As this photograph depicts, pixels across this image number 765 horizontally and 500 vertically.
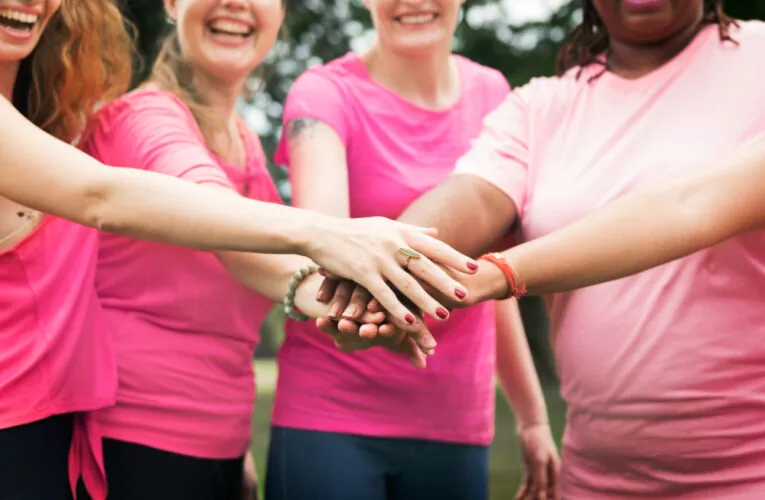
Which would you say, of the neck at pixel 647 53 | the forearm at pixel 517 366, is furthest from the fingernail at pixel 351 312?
the forearm at pixel 517 366

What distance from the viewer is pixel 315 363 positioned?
2.46m

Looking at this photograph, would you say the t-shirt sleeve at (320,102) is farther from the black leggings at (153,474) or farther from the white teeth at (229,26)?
the black leggings at (153,474)

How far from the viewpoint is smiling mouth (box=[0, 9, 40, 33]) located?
2010 mm

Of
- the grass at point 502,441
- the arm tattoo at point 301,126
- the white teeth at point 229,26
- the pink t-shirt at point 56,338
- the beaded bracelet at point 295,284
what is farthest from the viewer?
the grass at point 502,441

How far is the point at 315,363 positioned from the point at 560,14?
7441 millimetres

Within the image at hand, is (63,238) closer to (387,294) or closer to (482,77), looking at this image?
(387,294)

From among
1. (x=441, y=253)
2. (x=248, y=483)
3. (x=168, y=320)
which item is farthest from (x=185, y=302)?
(x=441, y=253)

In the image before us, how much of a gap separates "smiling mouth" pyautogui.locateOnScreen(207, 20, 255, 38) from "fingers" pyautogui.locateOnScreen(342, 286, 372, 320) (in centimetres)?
84

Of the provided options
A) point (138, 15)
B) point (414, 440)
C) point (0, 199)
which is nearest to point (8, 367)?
point (0, 199)

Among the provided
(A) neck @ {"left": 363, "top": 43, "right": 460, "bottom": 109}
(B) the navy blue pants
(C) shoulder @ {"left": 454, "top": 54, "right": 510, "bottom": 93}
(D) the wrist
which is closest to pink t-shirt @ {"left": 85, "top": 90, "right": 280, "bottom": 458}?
(B) the navy blue pants

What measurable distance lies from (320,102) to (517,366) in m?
0.95

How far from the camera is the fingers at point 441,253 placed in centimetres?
200

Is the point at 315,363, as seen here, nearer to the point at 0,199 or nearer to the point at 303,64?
the point at 0,199

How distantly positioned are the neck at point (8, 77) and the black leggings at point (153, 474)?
2.52 ft
